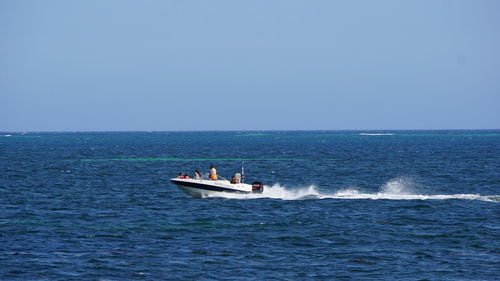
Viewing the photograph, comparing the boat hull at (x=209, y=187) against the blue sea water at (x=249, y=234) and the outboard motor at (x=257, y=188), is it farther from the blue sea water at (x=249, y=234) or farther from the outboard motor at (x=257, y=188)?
the blue sea water at (x=249, y=234)

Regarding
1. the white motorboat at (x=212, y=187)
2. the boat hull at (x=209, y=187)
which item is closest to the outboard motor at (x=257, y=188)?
the white motorboat at (x=212, y=187)

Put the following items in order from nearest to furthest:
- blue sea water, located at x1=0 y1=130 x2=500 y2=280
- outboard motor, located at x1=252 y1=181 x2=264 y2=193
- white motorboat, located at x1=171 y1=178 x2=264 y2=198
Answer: blue sea water, located at x1=0 y1=130 x2=500 y2=280 → white motorboat, located at x1=171 y1=178 x2=264 y2=198 → outboard motor, located at x1=252 y1=181 x2=264 y2=193

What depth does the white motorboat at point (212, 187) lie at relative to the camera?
47.5 meters

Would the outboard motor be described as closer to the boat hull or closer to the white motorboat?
the white motorboat

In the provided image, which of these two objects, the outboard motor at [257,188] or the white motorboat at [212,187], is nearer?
the white motorboat at [212,187]

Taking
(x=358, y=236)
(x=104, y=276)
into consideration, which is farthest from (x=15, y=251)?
(x=358, y=236)

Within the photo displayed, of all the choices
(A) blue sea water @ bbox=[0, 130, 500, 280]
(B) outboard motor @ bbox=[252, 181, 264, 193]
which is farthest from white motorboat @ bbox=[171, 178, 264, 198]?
(A) blue sea water @ bbox=[0, 130, 500, 280]

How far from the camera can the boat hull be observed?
1869 inches

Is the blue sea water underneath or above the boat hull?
underneath

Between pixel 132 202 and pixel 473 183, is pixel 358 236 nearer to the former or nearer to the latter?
pixel 132 202

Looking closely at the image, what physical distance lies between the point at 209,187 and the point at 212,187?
0.71 ft

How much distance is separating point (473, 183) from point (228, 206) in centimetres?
2773

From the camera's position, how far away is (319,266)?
88.3 ft

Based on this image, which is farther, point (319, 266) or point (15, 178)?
point (15, 178)
